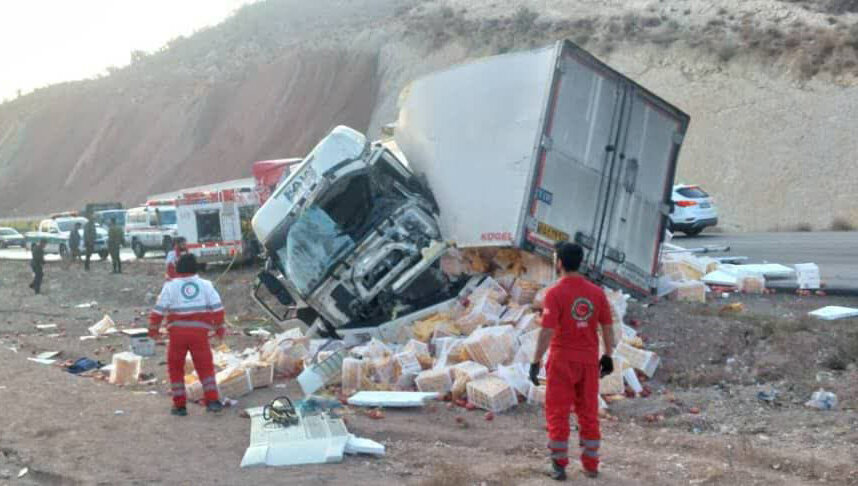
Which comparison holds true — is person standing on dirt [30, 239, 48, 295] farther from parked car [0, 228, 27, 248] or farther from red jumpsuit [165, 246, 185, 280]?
parked car [0, 228, 27, 248]

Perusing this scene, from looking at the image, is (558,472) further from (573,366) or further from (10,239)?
(10,239)

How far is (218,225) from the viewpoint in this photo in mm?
26938

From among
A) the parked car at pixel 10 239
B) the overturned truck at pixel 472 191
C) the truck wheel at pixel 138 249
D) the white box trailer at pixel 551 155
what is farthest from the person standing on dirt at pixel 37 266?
the parked car at pixel 10 239

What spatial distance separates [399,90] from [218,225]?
24.7 metres

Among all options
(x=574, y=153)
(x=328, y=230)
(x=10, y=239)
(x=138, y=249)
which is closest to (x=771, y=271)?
(x=574, y=153)

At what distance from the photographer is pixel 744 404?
8.17 metres

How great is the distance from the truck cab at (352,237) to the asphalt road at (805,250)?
258 inches

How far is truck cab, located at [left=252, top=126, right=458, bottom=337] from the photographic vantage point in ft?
34.9

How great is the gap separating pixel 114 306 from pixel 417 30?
117 feet

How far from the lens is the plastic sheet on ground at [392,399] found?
8.52 meters

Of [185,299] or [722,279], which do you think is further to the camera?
[722,279]

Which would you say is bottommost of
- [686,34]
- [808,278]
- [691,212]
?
[808,278]

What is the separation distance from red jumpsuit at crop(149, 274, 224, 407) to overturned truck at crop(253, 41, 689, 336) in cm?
228

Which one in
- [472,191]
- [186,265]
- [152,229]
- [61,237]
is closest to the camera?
[186,265]
